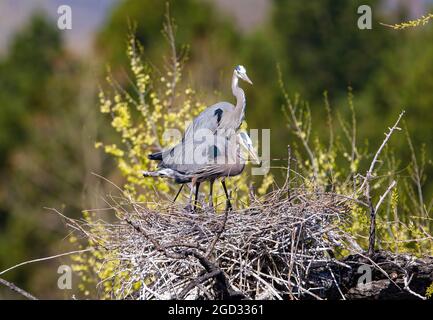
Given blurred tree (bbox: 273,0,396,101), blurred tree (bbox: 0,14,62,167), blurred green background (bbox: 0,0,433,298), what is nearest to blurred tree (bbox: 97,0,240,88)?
blurred green background (bbox: 0,0,433,298)

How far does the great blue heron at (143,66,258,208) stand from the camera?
9141mm

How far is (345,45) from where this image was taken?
4084 centimetres

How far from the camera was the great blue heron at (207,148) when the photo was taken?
914 cm

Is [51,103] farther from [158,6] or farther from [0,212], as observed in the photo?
[158,6]

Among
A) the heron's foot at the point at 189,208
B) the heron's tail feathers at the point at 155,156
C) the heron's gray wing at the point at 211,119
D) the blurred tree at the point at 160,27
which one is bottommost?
the heron's foot at the point at 189,208

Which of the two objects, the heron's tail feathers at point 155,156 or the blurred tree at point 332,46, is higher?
the blurred tree at point 332,46

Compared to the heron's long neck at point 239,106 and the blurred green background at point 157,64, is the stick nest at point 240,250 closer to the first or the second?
the heron's long neck at point 239,106

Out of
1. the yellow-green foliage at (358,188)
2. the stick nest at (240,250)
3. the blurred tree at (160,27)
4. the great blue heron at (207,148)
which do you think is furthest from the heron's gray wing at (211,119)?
the blurred tree at (160,27)

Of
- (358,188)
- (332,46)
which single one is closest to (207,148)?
(358,188)

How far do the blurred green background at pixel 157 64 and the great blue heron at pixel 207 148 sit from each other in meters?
11.3

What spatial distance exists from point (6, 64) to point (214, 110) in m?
31.4

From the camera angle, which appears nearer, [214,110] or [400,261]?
[400,261]

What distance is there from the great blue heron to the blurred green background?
1129 cm
